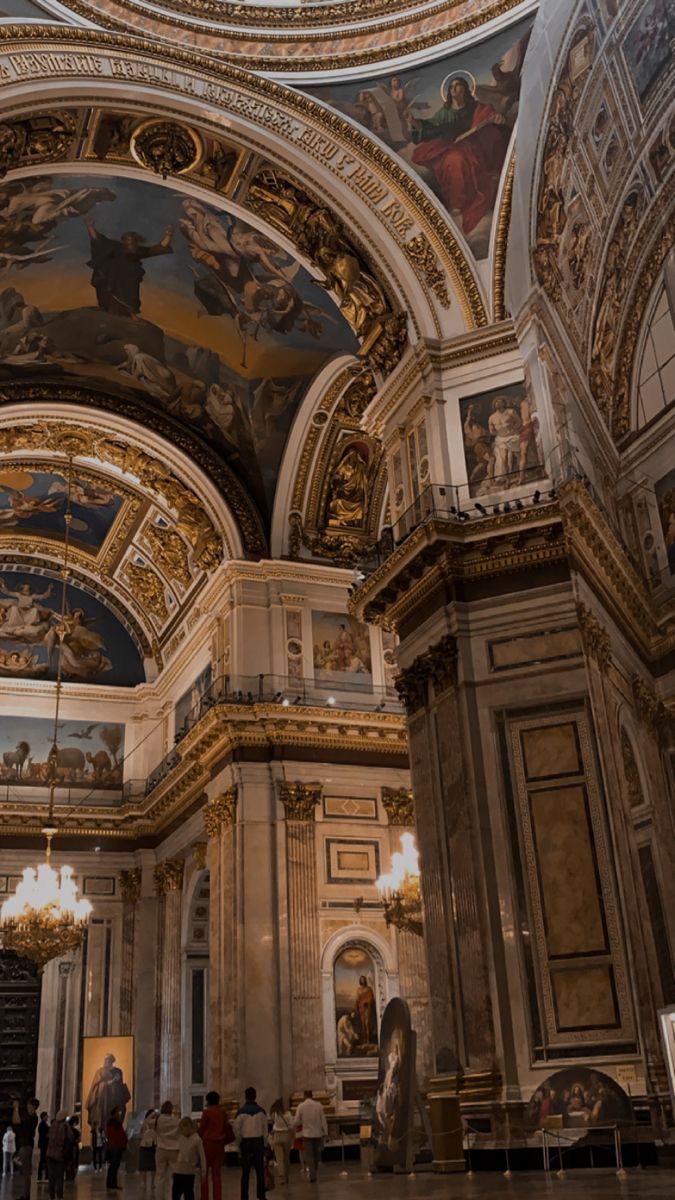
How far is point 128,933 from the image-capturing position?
72.9 ft

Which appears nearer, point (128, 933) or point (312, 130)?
point (312, 130)

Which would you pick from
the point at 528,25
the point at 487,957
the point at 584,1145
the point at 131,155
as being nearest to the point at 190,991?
the point at 487,957

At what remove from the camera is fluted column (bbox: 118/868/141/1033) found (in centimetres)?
2164

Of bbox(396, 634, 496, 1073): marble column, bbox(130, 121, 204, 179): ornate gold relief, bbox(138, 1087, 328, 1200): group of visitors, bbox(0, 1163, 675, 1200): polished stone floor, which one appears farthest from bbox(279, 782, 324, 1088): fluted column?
bbox(130, 121, 204, 179): ornate gold relief

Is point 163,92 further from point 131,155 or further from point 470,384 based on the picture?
point 470,384

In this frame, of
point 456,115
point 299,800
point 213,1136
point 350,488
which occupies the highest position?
point 456,115

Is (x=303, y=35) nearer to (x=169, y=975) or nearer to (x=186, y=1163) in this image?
(x=186, y=1163)

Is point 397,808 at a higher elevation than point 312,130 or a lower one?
lower

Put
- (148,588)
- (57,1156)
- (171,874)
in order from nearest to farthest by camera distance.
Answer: (57,1156), (171,874), (148,588)

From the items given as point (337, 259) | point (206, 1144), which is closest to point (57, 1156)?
point (206, 1144)

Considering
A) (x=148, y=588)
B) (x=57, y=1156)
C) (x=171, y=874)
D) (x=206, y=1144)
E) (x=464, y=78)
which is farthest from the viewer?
(x=148, y=588)

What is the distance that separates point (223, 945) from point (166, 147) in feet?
35.2

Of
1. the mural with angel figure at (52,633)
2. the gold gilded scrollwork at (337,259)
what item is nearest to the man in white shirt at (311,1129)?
the gold gilded scrollwork at (337,259)

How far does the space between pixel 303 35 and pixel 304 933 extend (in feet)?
38.5
